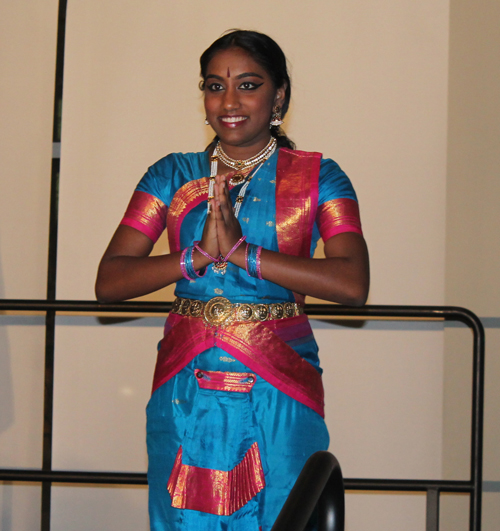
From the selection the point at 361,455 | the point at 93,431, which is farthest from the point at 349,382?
the point at 93,431

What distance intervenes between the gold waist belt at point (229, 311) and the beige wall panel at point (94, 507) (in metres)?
1.91

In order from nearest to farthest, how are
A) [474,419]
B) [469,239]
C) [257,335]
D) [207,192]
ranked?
[257,335] → [207,192] → [474,419] → [469,239]

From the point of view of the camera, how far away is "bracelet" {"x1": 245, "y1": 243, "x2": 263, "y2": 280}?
154 centimetres

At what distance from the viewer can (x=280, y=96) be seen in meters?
1.76

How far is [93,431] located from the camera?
3236 mm

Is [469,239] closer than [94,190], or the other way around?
[469,239]

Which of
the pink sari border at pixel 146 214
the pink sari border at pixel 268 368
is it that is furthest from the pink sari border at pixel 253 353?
the pink sari border at pixel 146 214

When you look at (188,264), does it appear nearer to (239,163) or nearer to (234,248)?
(234,248)

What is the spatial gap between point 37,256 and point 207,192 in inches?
63.4

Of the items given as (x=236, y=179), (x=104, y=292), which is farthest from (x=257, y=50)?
(x=104, y=292)

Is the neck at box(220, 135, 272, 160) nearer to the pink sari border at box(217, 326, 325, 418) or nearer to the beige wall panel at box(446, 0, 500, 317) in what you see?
the pink sari border at box(217, 326, 325, 418)

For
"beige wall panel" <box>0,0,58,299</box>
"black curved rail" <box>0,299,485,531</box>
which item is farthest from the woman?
"beige wall panel" <box>0,0,58,299</box>

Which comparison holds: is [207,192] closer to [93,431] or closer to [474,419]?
[474,419]

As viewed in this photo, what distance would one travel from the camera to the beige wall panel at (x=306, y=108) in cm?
317
